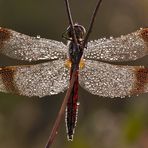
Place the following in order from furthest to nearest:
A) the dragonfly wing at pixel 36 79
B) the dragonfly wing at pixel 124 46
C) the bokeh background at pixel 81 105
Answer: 1. the bokeh background at pixel 81 105
2. the dragonfly wing at pixel 124 46
3. the dragonfly wing at pixel 36 79

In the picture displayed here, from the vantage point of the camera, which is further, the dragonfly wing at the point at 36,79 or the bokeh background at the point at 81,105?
the bokeh background at the point at 81,105

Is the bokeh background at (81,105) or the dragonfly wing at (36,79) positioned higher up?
the dragonfly wing at (36,79)

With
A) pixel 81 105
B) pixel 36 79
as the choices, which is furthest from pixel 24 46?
pixel 81 105

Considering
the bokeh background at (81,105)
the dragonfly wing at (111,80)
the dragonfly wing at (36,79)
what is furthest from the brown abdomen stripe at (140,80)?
the bokeh background at (81,105)

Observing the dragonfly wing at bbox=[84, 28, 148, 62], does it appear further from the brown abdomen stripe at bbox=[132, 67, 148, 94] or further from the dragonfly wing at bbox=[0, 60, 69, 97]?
the dragonfly wing at bbox=[0, 60, 69, 97]

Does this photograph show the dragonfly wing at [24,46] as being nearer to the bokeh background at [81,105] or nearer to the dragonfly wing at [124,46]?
the dragonfly wing at [124,46]

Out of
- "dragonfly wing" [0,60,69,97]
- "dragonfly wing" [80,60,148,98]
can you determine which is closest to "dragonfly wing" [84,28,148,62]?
"dragonfly wing" [80,60,148,98]

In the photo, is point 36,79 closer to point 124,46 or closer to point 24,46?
point 24,46
